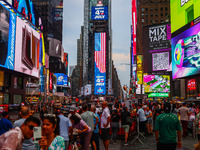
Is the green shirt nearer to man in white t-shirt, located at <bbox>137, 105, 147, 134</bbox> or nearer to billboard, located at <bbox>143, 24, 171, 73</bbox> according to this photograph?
man in white t-shirt, located at <bbox>137, 105, 147, 134</bbox>

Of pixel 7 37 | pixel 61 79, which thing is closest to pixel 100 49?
pixel 61 79

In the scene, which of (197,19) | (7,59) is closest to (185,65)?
(197,19)

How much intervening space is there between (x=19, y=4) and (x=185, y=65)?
30832 mm

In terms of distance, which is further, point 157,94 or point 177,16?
point 157,94

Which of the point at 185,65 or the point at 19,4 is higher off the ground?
the point at 19,4

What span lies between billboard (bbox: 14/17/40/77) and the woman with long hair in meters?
36.0

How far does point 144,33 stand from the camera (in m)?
77.7

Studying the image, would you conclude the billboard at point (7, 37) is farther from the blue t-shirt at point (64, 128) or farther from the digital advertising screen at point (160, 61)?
the digital advertising screen at point (160, 61)

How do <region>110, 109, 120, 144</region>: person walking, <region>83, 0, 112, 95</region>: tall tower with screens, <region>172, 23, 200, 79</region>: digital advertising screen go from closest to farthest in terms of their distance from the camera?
<region>110, 109, 120, 144</region>: person walking → <region>172, 23, 200, 79</region>: digital advertising screen → <region>83, 0, 112, 95</region>: tall tower with screens

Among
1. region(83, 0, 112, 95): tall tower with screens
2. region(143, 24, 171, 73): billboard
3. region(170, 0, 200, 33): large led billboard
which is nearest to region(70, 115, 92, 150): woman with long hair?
region(170, 0, 200, 33): large led billboard

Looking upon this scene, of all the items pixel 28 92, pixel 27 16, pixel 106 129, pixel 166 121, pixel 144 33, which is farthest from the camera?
pixel 144 33

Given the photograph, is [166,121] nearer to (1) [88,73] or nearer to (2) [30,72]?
(2) [30,72]

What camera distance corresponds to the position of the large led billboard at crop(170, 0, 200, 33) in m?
42.3

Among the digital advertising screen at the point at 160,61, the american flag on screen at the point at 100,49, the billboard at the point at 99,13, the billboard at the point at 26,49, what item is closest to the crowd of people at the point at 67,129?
the billboard at the point at 26,49
